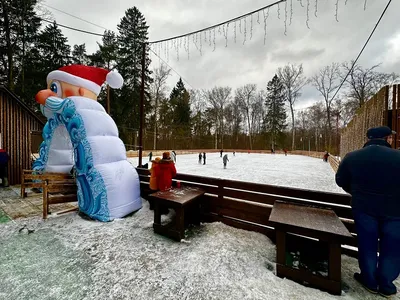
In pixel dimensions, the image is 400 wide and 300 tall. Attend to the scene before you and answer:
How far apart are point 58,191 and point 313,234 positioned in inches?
202

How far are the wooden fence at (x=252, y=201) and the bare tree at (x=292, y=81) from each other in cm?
3787

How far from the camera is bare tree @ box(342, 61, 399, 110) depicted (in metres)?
20.3

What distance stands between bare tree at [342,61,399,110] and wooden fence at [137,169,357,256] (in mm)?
25658

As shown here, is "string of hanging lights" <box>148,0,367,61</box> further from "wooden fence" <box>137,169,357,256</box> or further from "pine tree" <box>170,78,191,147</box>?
"pine tree" <box>170,78,191,147</box>

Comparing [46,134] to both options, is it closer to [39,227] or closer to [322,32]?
[39,227]

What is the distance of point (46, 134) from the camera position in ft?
18.3

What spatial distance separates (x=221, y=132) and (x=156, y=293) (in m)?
40.7

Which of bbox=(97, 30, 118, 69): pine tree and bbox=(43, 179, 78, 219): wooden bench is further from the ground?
bbox=(97, 30, 118, 69): pine tree

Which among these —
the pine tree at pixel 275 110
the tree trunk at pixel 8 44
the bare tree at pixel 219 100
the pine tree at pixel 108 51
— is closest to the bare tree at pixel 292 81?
the pine tree at pixel 275 110

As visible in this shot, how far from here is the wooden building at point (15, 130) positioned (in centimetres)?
662

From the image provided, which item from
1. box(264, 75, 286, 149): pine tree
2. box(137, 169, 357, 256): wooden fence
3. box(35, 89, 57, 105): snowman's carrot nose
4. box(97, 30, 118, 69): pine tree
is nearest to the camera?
box(137, 169, 357, 256): wooden fence

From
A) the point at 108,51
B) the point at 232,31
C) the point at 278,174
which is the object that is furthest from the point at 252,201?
the point at 108,51

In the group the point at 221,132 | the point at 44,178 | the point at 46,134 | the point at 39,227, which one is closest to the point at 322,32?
the point at 44,178

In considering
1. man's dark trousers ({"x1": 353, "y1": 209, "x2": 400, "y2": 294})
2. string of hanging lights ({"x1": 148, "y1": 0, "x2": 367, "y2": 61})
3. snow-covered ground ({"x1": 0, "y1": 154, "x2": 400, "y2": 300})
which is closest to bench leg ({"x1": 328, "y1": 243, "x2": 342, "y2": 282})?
snow-covered ground ({"x1": 0, "y1": 154, "x2": 400, "y2": 300})
